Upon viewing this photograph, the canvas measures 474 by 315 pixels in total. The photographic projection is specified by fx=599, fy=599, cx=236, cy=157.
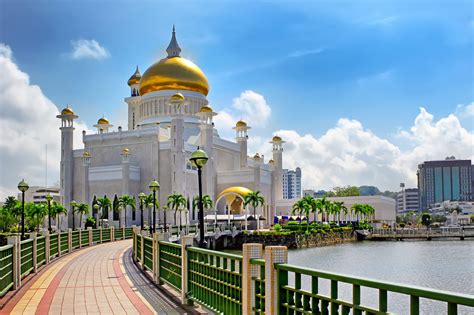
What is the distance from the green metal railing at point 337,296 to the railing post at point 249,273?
2.48 ft

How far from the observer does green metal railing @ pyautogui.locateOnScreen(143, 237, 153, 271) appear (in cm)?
1495

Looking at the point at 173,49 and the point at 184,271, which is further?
the point at 173,49

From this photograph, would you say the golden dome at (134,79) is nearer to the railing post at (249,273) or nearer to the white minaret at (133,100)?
the white minaret at (133,100)

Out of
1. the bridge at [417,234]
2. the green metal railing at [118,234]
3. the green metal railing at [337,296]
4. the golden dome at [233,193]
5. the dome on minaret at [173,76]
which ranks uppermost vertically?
the dome on minaret at [173,76]

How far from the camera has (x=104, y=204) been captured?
48.5 meters

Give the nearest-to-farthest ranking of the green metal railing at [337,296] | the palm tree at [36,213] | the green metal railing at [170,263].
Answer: the green metal railing at [337,296]
the green metal railing at [170,263]
the palm tree at [36,213]

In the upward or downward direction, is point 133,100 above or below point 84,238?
above

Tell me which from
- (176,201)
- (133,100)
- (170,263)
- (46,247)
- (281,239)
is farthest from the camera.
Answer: (133,100)

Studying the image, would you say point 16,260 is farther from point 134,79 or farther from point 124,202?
point 134,79

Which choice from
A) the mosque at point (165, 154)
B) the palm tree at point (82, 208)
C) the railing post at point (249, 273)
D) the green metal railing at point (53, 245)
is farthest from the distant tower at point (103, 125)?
the railing post at point (249, 273)

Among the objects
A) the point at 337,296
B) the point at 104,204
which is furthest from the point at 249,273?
the point at 104,204

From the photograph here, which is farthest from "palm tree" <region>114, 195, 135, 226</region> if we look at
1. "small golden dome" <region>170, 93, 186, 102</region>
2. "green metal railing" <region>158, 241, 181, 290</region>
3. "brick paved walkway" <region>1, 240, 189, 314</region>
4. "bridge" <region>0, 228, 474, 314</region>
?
"green metal railing" <region>158, 241, 181, 290</region>

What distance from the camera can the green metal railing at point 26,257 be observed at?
1372 cm

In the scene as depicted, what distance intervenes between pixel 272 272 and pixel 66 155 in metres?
49.6
